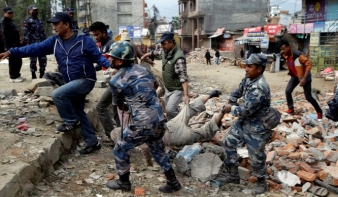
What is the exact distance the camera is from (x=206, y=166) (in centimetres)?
410

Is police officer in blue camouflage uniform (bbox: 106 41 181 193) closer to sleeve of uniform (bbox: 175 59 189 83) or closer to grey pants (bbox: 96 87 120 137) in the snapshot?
grey pants (bbox: 96 87 120 137)

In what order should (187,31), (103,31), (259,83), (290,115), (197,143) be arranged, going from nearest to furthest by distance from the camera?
(259,83), (103,31), (197,143), (290,115), (187,31)

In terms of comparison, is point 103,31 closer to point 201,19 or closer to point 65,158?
point 65,158

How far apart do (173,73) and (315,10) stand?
74.5 feet

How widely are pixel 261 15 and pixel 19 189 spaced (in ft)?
147

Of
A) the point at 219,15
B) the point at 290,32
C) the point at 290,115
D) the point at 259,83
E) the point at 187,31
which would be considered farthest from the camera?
the point at 187,31

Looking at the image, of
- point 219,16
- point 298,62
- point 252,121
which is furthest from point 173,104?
point 219,16

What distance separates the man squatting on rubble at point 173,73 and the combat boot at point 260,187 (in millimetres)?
1473

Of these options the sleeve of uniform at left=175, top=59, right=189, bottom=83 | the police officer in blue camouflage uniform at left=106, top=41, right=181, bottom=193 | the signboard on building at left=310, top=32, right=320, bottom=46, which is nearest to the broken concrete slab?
the police officer in blue camouflage uniform at left=106, top=41, right=181, bottom=193

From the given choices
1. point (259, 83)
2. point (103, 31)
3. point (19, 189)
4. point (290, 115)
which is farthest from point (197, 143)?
point (290, 115)

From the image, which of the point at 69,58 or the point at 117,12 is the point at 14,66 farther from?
the point at 117,12

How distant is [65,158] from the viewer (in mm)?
4016

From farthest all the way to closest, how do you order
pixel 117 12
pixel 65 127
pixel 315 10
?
pixel 117 12 < pixel 315 10 < pixel 65 127

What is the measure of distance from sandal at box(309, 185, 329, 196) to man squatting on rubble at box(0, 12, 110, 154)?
119 inches
